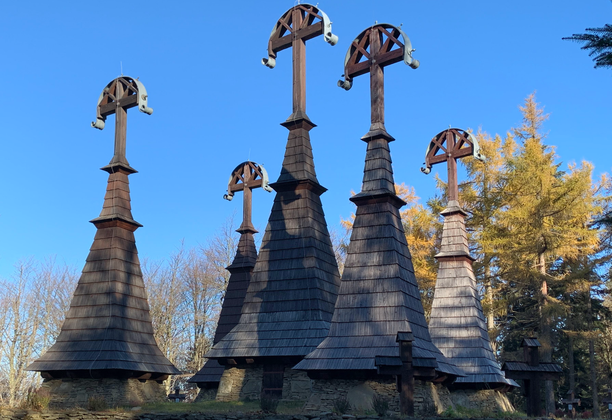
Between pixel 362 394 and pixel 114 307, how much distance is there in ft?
31.0

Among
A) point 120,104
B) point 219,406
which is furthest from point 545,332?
point 120,104

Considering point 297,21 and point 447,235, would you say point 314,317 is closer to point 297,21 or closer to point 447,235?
point 447,235

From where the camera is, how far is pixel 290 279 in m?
21.1

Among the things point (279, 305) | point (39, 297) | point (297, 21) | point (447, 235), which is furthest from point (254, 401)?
point (39, 297)

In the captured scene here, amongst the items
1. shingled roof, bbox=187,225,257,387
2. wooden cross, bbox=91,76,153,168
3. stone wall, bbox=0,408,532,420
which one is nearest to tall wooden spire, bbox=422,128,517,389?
shingled roof, bbox=187,225,257,387

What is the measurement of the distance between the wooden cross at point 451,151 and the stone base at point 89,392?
13.2m

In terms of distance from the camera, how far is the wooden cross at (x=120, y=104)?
939 inches

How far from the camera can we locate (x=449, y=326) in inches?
891

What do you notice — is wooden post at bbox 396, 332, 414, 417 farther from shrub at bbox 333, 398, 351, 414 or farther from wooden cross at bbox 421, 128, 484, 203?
wooden cross at bbox 421, 128, 484, 203

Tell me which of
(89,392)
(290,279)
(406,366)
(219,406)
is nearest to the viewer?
(406,366)

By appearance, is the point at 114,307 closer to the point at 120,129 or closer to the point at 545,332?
the point at 120,129

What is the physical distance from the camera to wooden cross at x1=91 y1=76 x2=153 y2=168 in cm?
2386

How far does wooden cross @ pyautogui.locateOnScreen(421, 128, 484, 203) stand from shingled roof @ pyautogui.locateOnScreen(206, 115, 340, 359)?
17.1 feet

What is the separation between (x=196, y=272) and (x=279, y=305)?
23.0 meters
